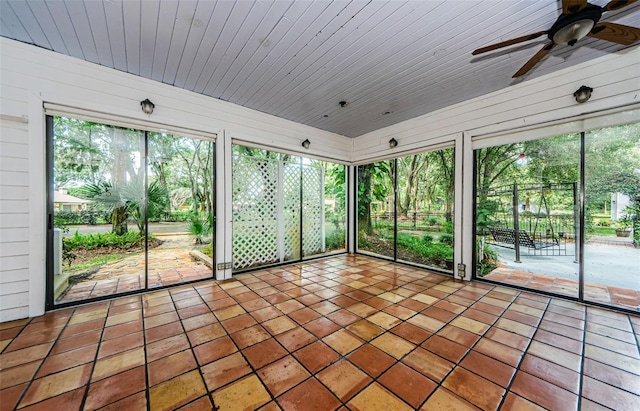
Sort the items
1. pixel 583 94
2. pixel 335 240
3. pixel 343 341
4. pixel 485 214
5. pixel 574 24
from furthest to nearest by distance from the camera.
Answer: pixel 335 240, pixel 485 214, pixel 583 94, pixel 343 341, pixel 574 24

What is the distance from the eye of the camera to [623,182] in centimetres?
269

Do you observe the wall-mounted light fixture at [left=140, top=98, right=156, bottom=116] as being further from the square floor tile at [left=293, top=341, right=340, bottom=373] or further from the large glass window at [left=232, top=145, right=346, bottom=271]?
the square floor tile at [left=293, top=341, right=340, bottom=373]

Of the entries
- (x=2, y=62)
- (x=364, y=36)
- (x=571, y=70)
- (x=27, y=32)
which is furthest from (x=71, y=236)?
(x=571, y=70)

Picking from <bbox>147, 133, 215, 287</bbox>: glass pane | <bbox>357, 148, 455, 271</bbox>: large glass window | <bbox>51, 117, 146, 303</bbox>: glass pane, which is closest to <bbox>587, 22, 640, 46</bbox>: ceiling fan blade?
<bbox>357, 148, 455, 271</bbox>: large glass window

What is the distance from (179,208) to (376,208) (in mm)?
4024

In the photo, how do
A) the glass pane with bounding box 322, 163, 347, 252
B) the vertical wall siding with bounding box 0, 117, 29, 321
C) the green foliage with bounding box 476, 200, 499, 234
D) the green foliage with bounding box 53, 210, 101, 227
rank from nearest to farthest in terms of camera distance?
the vertical wall siding with bounding box 0, 117, 29, 321 → the green foliage with bounding box 53, 210, 101, 227 → the green foliage with bounding box 476, 200, 499, 234 → the glass pane with bounding box 322, 163, 347, 252

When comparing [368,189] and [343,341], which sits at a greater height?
[368,189]

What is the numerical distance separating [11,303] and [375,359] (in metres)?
3.72

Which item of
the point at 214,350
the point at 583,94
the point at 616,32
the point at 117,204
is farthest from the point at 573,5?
the point at 117,204

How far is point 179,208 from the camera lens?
3.80 metres

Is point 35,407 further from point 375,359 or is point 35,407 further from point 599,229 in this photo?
point 599,229

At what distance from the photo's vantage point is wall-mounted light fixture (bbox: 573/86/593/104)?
2703 mm

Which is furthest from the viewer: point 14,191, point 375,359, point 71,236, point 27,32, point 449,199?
point 449,199

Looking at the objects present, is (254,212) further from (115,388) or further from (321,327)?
(115,388)
